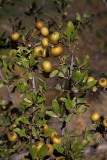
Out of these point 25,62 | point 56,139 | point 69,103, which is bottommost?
point 56,139

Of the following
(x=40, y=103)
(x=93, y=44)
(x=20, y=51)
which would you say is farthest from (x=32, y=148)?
(x=93, y=44)

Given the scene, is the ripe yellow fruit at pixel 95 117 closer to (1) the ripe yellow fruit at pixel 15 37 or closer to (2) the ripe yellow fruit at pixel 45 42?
(2) the ripe yellow fruit at pixel 45 42

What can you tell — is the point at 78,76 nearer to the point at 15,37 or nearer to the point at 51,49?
the point at 51,49

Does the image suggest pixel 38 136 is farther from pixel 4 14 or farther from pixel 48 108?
pixel 4 14

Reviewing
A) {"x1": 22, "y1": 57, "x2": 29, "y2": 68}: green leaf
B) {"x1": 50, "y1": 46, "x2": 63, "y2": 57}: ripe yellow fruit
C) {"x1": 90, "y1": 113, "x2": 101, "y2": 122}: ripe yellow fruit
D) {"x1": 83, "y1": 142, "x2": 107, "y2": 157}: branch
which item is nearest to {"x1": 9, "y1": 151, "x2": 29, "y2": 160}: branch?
{"x1": 83, "y1": 142, "x2": 107, "y2": 157}: branch

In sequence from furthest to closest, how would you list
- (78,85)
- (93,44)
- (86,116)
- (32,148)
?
(93,44) → (86,116) → (78,85) → (32,148)

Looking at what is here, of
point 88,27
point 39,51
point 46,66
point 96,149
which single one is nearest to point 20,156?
point 96,149

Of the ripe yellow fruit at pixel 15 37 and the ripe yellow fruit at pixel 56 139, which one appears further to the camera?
the ripe yellow fruit at pixel 15 37

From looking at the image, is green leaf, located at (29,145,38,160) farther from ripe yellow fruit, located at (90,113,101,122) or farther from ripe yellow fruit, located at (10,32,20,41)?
ripe yellow fruit, located at (10,32,20,41)

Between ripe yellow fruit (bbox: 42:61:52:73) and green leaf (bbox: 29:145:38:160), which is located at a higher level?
ripe yellow fruit (bbox: 42:61:52:73)

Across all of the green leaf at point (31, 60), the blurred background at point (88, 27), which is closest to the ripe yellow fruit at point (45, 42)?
the green leaf at point (31, 60)

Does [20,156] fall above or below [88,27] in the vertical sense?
below
